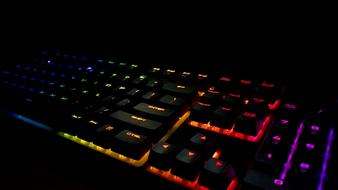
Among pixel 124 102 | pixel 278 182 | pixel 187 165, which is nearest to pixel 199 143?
pixel 187 165

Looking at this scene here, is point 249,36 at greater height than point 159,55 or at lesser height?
greater

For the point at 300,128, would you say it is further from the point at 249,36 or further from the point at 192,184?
the point at 249,36

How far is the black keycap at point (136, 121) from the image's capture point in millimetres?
613

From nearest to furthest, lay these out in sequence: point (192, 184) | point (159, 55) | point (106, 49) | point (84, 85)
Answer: point (192, 184) < point (84, 85) < point (159, 55) < point (106, 49)

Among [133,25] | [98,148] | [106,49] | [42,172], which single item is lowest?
[42,172]

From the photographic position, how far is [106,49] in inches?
44.7

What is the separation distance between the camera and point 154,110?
66 cm

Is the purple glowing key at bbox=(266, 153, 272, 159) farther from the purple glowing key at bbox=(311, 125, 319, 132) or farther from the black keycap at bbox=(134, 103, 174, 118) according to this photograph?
the black keycap at bbox=(134, 103, 174, 118)

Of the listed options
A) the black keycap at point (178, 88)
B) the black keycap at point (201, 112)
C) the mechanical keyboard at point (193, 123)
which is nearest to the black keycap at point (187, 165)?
the mechanical keyboard at point (193, 123)

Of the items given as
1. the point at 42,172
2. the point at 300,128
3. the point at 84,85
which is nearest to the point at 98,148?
the point at 42,172

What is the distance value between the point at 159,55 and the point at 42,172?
0.54 metres

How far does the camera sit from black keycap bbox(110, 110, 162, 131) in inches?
24.1

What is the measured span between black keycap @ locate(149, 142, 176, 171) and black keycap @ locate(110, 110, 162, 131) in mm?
63

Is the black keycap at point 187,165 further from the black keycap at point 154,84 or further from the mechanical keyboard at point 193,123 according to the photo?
the black keycap at point 154,84
